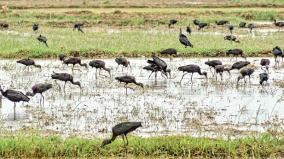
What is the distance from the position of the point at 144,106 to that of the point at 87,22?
19960 mm

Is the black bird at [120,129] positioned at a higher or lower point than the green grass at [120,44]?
lower

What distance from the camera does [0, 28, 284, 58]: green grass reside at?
20391 millimetres

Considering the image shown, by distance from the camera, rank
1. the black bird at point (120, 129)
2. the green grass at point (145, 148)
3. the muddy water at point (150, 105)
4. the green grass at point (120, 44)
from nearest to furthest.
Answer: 1. the black bird at point (120, 129)
2. the green grass at point (145, 148)
3. the muddy water at point (150, 105)
4. the green grass at point (120, 44)

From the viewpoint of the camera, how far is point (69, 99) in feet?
44.3

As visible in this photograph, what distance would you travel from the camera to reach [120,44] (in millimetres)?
22156

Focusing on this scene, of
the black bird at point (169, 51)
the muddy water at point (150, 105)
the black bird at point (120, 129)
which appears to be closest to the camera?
the black bird at point (120, 129)

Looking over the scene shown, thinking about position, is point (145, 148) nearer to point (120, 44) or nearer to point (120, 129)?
point (120, 129)

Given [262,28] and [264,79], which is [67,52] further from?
[262,28]

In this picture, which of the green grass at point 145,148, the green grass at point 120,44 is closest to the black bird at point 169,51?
the green grass at point 120,44

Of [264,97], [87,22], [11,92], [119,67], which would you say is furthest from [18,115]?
[87,22]

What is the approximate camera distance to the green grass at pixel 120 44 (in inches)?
803

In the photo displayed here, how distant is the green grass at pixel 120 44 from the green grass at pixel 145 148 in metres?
11.0

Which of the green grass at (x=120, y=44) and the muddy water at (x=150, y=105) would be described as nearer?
the muddy water at (x=150, y=105)

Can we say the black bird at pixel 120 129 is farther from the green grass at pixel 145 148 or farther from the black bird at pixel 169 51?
the black bird at pixel 169 51
